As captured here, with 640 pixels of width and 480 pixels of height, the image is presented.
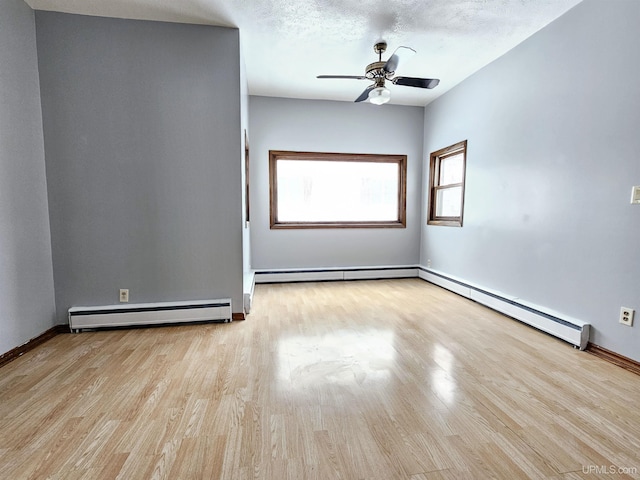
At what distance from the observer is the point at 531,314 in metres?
2.84

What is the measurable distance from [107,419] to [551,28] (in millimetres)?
4388

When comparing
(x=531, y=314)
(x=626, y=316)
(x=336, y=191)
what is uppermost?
(x=336, y=191)

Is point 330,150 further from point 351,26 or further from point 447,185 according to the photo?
point 351,26

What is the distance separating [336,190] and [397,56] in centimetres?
249

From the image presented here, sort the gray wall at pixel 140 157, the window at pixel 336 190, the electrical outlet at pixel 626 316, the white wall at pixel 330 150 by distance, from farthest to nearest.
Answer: the window at pixel 336 190, the white wall at pixel 330 150, the gray wall at pixel 140 157, the electrical outlet at pixel 626 316

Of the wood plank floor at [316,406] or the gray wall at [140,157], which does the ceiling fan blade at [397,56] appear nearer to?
the gray wall at [140,157]

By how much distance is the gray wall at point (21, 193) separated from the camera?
2201mm

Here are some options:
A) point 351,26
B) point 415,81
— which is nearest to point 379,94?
point 415,81

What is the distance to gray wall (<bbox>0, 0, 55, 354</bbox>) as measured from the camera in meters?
2.20

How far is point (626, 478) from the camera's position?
121cm

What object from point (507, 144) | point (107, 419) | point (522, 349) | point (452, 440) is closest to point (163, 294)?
point (107, 419)

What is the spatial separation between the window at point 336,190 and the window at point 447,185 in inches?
18.0

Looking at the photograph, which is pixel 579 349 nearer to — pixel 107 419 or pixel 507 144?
pixel 507 144

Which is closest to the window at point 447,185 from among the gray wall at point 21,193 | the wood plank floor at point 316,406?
the wood plank floor at point 316,406
